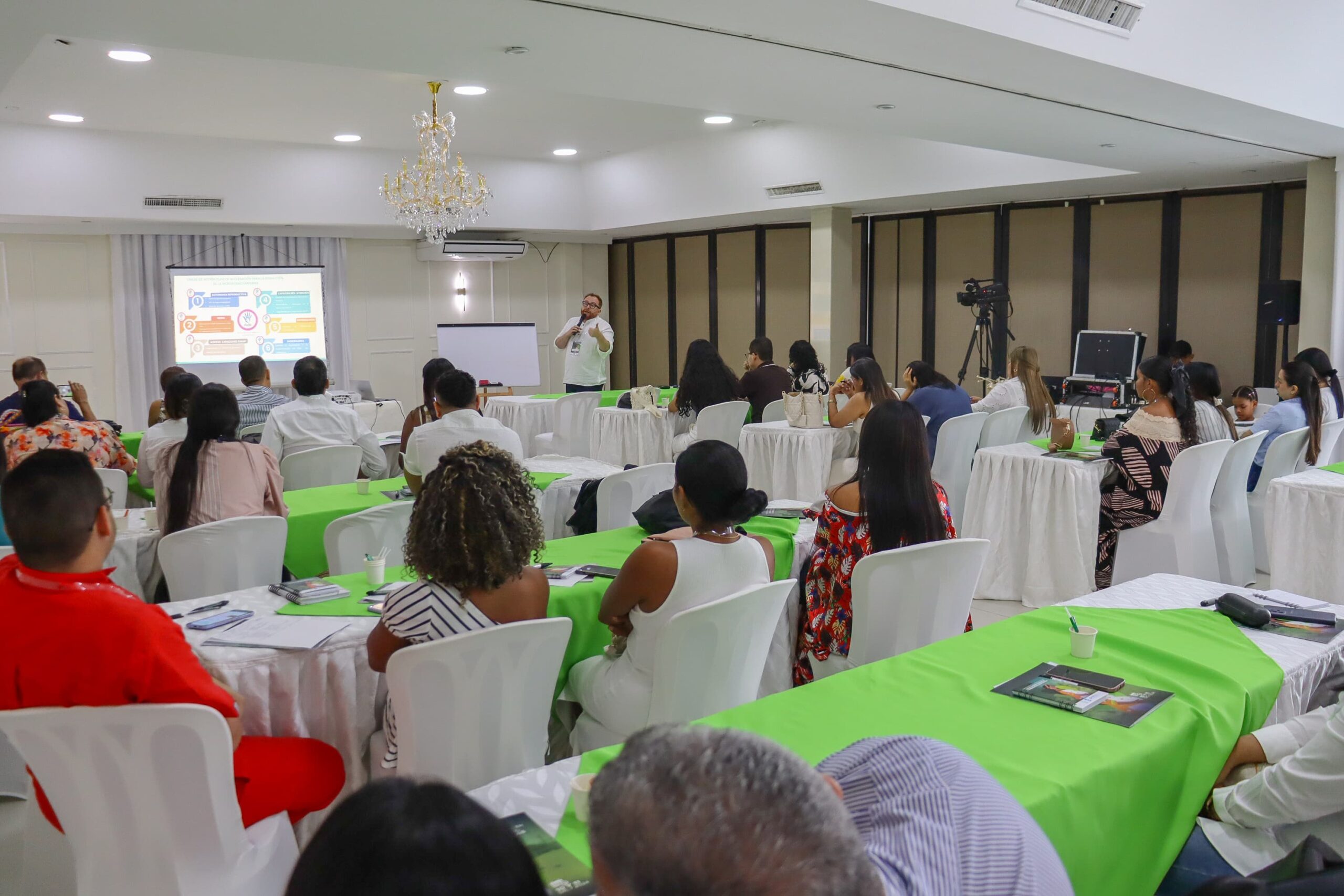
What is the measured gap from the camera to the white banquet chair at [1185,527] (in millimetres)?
4828

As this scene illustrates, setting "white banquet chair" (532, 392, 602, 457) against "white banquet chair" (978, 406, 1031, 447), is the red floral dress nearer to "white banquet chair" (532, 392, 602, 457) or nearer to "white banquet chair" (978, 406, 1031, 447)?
"white banquet chair" (978, 406, 1031, 447)

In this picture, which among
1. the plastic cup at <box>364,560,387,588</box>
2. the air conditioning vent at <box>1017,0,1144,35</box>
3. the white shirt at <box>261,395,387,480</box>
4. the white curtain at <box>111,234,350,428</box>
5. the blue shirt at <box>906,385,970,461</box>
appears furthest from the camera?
the white curtain at <box>111,234,350,428</box>

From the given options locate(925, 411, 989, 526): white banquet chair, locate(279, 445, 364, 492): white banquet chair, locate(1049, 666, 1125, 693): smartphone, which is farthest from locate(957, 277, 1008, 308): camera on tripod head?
locate(1049, 666, 1125, 693): smartphone

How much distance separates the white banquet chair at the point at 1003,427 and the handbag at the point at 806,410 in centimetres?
103

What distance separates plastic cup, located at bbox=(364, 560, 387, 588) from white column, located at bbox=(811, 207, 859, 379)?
754 centimetres

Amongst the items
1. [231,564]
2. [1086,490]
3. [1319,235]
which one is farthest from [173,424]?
[1319,235]

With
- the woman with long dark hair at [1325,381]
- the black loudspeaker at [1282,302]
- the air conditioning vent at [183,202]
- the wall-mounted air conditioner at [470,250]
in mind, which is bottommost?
the woman with long dark hair at [1325,381]

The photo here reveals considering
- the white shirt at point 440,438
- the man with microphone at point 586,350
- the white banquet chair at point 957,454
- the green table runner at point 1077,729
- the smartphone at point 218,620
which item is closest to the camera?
the green table runner at point 1077,729

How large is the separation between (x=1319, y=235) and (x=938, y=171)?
2857 mm

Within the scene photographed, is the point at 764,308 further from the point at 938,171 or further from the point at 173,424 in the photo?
the point at 173,424

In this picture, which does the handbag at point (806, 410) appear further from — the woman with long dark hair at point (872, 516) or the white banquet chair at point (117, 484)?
the white banquet chair at point (117, 484)

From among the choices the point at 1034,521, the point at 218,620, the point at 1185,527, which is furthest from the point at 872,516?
the point at 1185,527

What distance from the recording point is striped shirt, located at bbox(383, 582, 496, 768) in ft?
7.68

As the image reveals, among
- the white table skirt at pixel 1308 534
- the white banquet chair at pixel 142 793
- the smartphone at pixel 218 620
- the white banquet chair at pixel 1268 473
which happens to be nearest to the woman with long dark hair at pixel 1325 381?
the white banquet chair at pixel 1268 473
